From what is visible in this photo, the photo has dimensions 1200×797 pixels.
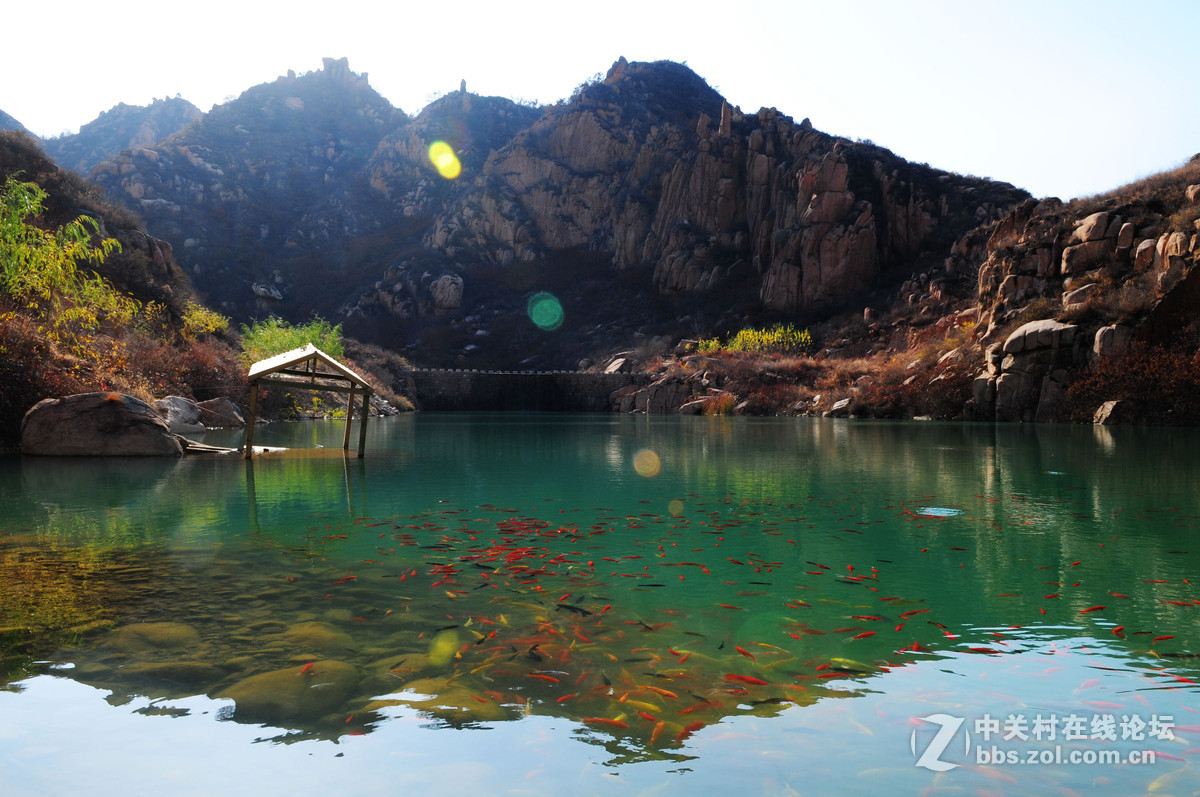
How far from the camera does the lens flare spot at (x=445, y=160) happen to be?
11906 cm

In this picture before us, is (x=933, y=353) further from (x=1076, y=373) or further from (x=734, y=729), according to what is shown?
(x=734, y=729)

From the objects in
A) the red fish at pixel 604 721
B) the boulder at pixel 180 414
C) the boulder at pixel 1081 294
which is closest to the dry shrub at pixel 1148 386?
the boulder at pixel 1081 294

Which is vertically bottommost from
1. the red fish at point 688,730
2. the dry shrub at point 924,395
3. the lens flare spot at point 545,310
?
the red fish at point 688,730

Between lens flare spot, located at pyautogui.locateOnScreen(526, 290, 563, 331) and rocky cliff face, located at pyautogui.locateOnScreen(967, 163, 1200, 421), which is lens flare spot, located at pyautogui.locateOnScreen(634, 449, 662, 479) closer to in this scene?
rocky cliff face, located at pyautogui.locateOnScreen(967, 163, 1200, 421)

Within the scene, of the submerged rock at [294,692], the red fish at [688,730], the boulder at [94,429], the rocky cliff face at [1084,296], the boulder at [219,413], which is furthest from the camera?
the rocky cliff face at [1084,296]

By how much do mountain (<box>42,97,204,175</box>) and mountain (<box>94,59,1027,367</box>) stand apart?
121 feet

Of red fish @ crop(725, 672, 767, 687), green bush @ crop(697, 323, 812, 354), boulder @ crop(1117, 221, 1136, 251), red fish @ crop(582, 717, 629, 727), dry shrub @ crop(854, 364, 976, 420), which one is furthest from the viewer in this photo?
green bush @ crop(697, 323, 812, 354)

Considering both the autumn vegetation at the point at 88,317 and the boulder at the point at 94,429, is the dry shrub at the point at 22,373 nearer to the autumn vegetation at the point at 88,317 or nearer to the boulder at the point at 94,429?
the autumn vegetation at the point at 88,317

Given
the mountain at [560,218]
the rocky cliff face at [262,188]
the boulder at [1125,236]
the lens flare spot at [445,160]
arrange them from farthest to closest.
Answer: the lens flare spot at [445,160] < the rocky cliff face at [262,188] < the mountain at [560,218] < the boulder at [1125,236]

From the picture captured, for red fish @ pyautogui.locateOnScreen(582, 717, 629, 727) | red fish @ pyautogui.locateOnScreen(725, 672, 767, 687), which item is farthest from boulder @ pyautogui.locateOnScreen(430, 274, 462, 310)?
red fish @ pyautogui.locateOnScreen(582, 717, 629, 727)

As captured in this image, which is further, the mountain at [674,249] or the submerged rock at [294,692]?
the mountain at [674,249]

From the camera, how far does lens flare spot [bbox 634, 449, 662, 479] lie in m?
15.9

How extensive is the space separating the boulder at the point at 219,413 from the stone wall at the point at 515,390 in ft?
129

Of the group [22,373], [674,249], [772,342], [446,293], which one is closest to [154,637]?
[22,373]
